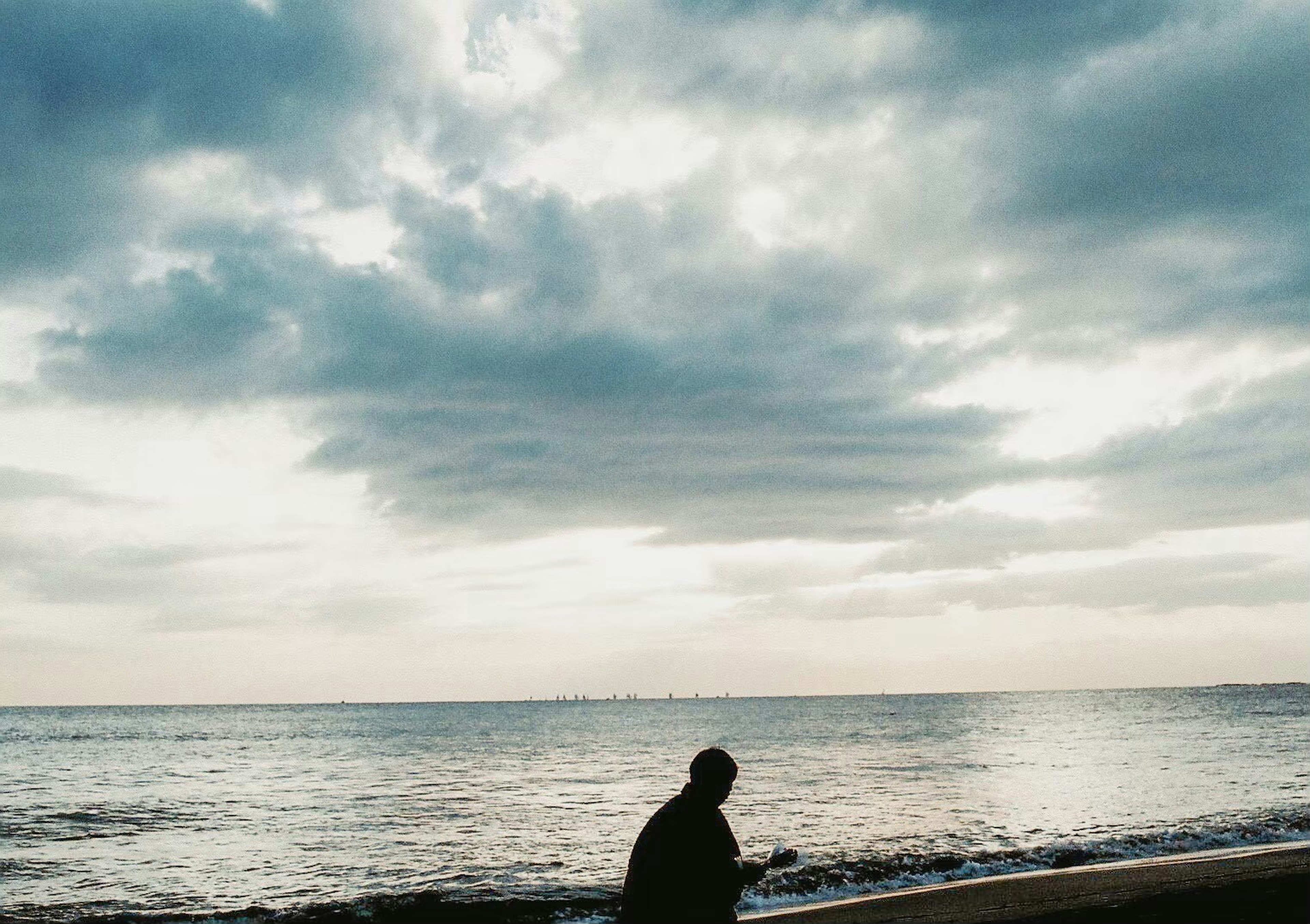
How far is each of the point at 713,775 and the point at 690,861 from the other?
526mm

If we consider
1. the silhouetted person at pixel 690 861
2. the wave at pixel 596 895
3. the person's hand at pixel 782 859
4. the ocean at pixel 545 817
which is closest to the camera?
the silhouetted person at pixel 690 861

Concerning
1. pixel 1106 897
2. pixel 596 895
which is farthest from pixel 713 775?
pixel 596 895

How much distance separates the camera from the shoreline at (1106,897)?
40.0 feet

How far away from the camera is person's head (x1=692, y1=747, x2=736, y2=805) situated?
5773 mm

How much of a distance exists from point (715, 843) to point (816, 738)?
71769 millimetres

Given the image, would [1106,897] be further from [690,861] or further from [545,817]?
[545,817]

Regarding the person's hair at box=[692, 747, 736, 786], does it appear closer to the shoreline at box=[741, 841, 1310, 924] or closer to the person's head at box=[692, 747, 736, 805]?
the person's head at box=[692, 747, 736, 805]

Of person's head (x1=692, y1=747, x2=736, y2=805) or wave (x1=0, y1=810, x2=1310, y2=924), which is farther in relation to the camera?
wave (x1=0, y1=810, x2=1310, y2=924)

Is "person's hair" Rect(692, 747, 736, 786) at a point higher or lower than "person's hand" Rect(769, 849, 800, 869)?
higher

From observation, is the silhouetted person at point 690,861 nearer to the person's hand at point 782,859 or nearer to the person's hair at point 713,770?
the person's hair at point 713,770

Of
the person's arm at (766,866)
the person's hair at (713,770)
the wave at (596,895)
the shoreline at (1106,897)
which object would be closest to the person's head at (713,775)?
the person's hair at (713,770)

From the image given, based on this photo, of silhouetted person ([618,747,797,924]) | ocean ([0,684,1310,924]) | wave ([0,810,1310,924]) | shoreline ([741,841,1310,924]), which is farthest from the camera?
ocean ([0,684,1310,924])

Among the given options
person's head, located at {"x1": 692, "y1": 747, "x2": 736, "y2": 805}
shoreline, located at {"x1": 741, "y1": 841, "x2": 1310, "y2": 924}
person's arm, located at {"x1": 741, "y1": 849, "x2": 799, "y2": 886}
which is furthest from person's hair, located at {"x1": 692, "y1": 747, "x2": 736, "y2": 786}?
shoreline, located at {"x1": 741, "y1": 841, "x2": 1310, "y2": 924}

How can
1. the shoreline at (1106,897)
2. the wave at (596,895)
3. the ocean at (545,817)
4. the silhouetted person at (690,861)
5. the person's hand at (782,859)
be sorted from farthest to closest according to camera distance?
the ocean at (545,817) < the wave at (596,895) < the shoreline at (1106,897) < the person's hand at (782,859) < the silhouetted person at (690,861)
